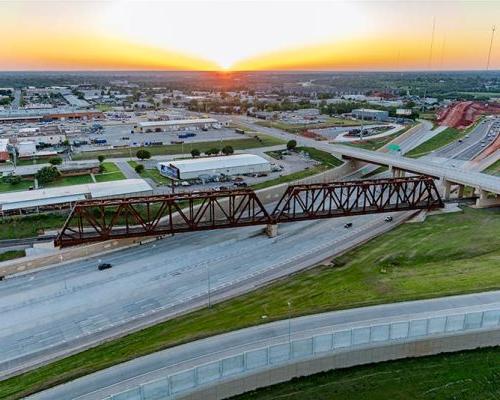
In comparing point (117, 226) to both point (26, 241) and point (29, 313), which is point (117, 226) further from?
point (29, 313)

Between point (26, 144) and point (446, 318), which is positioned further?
point (26, 144)

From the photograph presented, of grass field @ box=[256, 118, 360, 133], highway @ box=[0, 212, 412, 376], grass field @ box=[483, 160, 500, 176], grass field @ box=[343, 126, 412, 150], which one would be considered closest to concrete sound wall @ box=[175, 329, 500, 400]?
highway @ box=[0, 212, 412, 376]

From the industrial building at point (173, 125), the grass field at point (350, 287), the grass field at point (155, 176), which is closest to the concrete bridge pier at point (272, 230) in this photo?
the grass field at point (350, 287)

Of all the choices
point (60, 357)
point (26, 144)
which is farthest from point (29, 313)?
point (26, 144)

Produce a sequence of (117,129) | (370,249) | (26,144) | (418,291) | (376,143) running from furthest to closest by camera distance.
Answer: (117,129)
(376,143)
(26,144)
(370,249)
(418,291)

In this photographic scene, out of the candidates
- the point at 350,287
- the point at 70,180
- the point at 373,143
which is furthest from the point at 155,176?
the point at 373,143

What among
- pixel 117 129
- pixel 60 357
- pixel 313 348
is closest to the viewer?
pixel 313 348
